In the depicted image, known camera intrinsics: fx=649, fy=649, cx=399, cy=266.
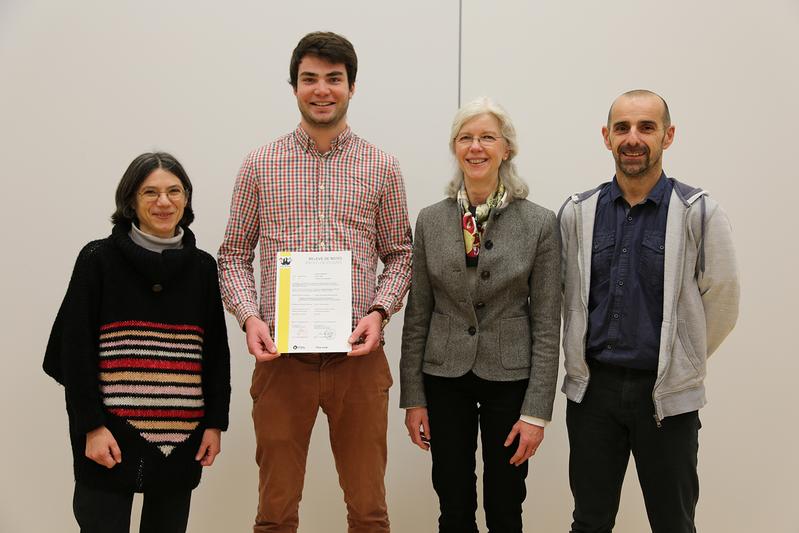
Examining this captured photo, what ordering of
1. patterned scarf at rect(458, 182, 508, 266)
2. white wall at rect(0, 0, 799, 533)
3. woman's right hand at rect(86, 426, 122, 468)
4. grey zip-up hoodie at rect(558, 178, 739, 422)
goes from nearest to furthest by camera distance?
woman's right hand at rect(86, 426, 122, 468)
grey zip-up hoodie at rect(558, 178, 739, 422)
patterned scarf at rect(458, 182, 508, 266)
white wall at rect(0, 0, 799, 533)

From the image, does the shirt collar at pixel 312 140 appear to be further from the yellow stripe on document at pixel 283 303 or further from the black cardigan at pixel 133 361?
the black cardigan at pixel 133 361

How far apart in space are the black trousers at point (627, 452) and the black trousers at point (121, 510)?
1.22 m

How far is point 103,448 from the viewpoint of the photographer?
68.9 inches

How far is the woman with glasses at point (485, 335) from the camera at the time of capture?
2.04 meters

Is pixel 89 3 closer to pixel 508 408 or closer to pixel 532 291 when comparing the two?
pixel 532 291

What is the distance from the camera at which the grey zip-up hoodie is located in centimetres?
190

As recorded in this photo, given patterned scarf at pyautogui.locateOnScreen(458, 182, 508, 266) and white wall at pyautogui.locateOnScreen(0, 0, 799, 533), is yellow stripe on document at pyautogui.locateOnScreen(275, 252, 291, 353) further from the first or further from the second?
white wall at pyautogui.locateOnScreen(0, 0, 799, 533)

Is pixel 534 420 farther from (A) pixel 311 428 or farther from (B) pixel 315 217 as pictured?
(B) pixel 315 217

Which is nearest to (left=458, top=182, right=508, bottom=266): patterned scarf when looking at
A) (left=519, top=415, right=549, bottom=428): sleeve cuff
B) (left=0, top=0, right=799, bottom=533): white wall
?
(left=519, top=415, right=549, bottom=428): sleeve cuff

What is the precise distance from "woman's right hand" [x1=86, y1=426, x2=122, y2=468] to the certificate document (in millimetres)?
522

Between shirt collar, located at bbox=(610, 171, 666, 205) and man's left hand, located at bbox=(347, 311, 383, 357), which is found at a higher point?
shirt collar, located at bbox=(610, 171, 666, 205)

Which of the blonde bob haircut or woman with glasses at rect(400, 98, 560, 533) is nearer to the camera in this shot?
woman with glasses at rect(400, 98, 560, 533)

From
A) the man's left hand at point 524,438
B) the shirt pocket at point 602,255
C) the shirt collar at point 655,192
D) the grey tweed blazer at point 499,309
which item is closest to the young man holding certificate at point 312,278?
the grey tweed blazer at point 499,309

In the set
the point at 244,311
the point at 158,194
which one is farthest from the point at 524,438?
the point at 158,194
